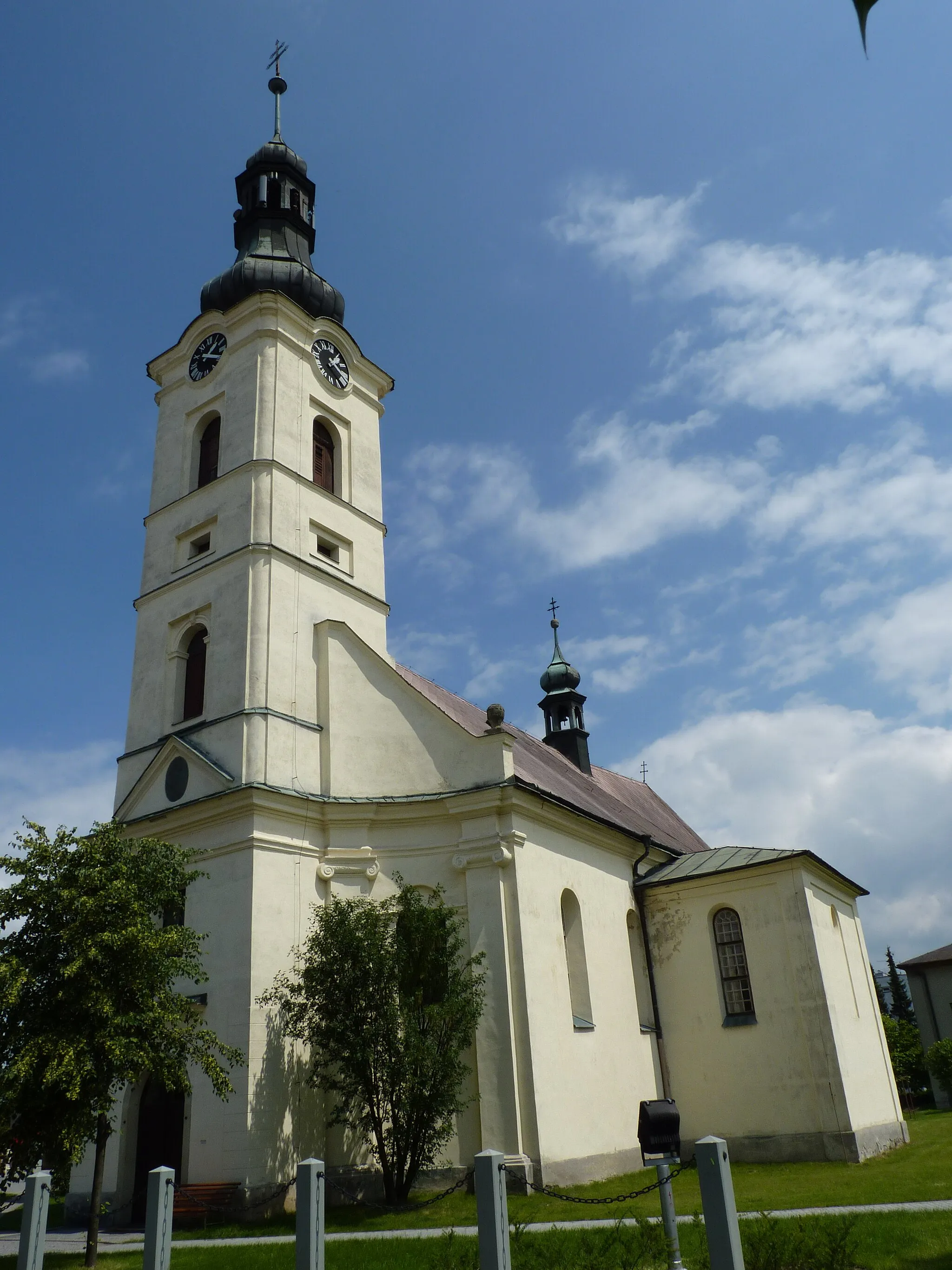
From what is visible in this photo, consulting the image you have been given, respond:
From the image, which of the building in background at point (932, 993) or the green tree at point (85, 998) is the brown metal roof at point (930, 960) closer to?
the building in background at point (932, 993)

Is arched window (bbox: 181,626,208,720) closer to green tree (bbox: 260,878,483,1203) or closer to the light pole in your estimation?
green tree (bbox: 260,878,483,1203)

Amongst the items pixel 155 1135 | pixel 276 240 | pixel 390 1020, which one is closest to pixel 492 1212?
pixel 390 1020

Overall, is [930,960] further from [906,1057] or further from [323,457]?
[323,457]

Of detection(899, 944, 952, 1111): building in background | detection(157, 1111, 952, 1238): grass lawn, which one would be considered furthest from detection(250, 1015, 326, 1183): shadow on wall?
detection(899, 944, 952, 1111): building in background

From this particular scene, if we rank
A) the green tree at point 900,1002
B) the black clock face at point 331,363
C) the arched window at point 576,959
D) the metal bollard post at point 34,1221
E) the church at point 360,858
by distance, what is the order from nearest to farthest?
the metal bollard post at point 34,1221 < the church at point 360,858 < the arched window at point 576,959 < the black clock face at point 331,363 < the green tree at point 900,1002

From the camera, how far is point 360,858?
1997cm

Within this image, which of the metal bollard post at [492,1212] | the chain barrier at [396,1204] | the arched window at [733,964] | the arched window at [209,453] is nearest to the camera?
the metal bollard post at [492,1212]

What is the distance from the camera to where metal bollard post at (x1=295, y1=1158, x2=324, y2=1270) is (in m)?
8.55

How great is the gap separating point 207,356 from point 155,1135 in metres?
18.1

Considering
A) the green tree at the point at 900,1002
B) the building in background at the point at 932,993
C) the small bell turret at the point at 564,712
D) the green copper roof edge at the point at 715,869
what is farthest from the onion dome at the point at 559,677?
the green tree at the point at 900,1002

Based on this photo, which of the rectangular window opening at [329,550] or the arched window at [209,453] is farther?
the arched window at [209,453]

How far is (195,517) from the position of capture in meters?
24.0

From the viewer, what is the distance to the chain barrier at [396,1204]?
49.0 ft

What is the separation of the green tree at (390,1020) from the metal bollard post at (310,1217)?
751 cm
